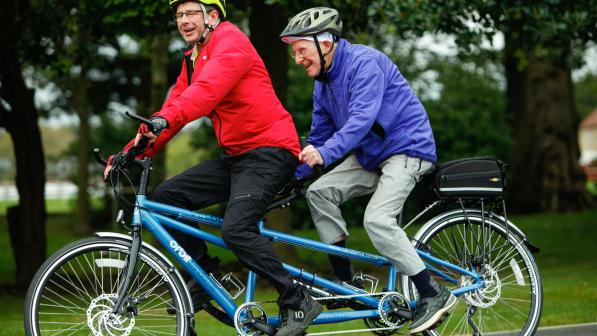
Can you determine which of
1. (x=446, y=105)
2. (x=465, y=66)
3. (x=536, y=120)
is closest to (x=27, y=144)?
(x=446, y=105)

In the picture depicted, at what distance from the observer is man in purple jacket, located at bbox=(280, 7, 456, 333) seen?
5141 millimetres

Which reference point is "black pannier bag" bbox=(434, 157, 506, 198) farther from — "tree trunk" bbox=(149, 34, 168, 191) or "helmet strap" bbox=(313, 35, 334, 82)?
"tree trunk" bbox=(149, 34, 168, 191)

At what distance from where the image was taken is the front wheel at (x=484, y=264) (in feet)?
18.4

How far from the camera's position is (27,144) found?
1094cm

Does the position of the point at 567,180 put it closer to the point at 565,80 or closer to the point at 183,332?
the point at 565,80

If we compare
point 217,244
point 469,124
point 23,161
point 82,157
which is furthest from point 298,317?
point 82,157

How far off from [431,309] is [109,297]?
5.87ft

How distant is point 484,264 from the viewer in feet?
18.5

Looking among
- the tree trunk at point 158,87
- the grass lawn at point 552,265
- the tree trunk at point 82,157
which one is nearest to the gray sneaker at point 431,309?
the grass lawn at point 552,265

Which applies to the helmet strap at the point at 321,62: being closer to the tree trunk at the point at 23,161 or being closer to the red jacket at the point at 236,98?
the red jacket at the point at 236,98

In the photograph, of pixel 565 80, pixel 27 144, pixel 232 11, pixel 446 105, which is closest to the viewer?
pixel 232 11

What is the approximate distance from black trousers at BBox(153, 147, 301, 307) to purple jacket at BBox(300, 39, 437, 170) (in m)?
0.30

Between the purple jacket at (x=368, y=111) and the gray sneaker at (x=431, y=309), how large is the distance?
79cm

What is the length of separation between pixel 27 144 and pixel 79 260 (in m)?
6.50
